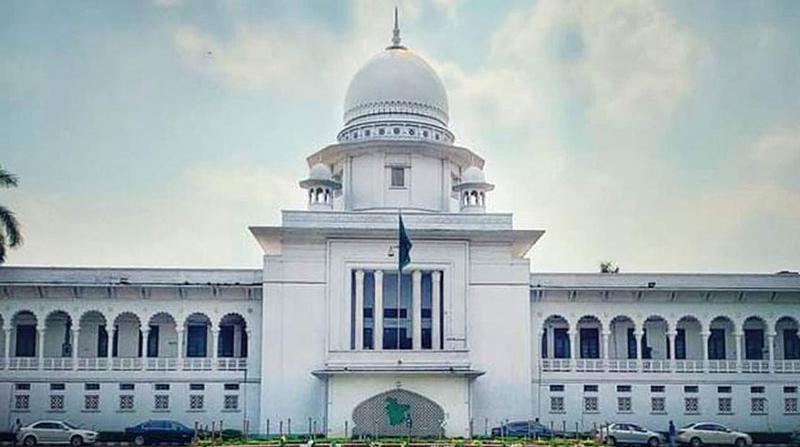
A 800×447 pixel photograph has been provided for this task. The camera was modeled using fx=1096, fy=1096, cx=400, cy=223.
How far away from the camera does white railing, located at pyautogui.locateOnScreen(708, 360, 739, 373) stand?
2274 inches

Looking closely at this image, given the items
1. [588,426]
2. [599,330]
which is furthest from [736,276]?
[588,426]

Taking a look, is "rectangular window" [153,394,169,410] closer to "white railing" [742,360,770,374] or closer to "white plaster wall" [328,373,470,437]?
"white plaster wall" [328,373,470,437]

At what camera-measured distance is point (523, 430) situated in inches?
2060

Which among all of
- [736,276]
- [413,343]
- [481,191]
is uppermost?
[481,191]

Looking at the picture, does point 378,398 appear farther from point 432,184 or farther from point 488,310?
point 432,184

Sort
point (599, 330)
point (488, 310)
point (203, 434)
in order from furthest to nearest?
point (599, 330) → point (488, 310) → point (203, 434)

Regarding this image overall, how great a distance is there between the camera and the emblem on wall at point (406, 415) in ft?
173

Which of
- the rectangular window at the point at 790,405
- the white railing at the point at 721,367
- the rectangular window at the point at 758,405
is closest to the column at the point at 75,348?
the white railing at the point at 721,367

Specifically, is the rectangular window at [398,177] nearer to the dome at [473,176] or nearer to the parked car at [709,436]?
the dome at [473,176]

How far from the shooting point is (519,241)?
57.2 meters

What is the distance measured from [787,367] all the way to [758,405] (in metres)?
2.64

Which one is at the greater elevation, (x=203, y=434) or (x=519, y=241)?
(x=519, y=241)

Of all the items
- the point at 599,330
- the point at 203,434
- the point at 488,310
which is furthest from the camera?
the point at 599,330

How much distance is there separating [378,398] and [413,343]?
3413 mm
